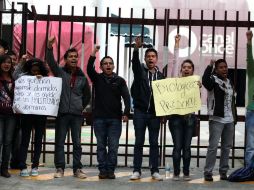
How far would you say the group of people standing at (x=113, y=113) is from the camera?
22.7 feet

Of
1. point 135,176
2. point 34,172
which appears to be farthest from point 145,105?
point 34,172

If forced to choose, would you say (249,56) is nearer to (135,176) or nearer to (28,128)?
(135,176)

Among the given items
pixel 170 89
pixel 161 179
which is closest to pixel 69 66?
pixel 170 89

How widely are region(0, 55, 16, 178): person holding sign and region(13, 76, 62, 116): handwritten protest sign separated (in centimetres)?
10

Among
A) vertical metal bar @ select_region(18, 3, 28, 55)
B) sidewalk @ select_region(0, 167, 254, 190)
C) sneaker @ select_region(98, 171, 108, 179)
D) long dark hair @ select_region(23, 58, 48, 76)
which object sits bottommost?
sidewalk @ select_region(0, 167, 254, 190)

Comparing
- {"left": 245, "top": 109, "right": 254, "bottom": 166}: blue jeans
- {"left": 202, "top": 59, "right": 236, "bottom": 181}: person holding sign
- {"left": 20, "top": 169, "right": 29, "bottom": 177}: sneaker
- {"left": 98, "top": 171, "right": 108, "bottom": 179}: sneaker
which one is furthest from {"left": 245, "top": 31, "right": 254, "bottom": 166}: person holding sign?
{"left": 20, "top": 169, "right": 29, "bottom": 177}: sneaker

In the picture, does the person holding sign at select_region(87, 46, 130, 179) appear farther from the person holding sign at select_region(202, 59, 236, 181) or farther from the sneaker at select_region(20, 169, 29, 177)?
the person holding sign at select_region(202, 59, 236, 181)

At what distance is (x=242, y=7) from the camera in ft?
73.8

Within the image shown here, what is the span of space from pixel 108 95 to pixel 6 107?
56.9 inches

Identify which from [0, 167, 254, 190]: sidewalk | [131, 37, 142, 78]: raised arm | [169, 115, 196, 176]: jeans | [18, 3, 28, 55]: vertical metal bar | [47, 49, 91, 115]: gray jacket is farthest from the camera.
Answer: [18, 3, 28, 55]: vertical metal bar

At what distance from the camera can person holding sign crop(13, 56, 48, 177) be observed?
277 inches

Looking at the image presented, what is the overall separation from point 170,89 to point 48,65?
183 centimetres

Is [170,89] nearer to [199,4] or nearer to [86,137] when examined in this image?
[86,137]

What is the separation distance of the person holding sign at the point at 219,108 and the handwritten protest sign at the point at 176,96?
8.4 inches
